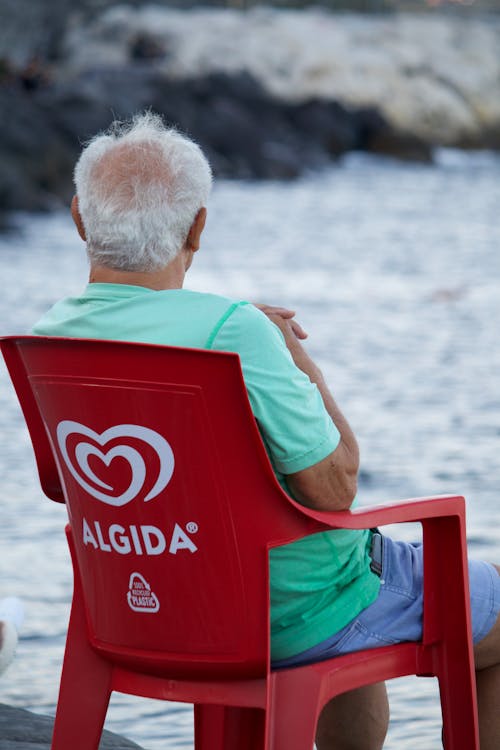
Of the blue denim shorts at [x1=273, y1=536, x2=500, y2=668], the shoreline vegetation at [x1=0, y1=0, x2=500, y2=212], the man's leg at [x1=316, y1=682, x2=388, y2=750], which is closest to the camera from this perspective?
the blue denim shorts at [x1=273, y1=536, x2=500, y2=668]

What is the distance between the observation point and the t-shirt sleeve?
A: 2340 mm

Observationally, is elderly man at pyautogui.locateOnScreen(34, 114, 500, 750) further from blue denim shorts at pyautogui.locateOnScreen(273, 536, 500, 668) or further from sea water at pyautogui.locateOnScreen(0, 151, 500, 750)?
sea water at pyautogui.locateOnScreen(0, 151, 500, 750)

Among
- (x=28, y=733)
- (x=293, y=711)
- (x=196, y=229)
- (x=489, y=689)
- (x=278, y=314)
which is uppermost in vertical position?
(x=196, y=229)

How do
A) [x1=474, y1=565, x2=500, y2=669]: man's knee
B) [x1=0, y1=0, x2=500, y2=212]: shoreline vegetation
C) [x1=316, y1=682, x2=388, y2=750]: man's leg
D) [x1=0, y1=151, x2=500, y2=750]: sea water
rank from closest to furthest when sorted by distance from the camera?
[x1=474, y1=565, x2=500, y2=669]: man's knee < [x1=316, y1=682, x2=388, y2=750]: man's leg < [x1=0, y1=151, x2=500, y2=750]: sea water < [x1=0, y1=0, x2=500, y2=212]: shoreline vegetation

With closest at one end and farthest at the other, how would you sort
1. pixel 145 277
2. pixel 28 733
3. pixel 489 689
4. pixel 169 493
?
pixel 169 493 < pixel 145 277 < pixel 489 689 < pixel 28 733

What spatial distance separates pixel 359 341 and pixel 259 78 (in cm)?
2822

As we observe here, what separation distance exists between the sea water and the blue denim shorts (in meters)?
0.95

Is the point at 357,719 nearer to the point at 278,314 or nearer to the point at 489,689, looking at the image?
the point at 489,689

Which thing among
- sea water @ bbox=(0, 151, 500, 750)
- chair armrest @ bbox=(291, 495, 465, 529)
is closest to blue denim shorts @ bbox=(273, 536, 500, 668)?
chair armrest @ bbox=(291, 495, 465, 529)

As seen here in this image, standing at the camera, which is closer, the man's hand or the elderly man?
the elderly man

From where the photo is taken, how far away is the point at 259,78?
36875mm

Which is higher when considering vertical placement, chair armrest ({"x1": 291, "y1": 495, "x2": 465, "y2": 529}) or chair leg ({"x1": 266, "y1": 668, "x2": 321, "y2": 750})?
chair armrest ({"x1": 291, "y1": 495, "x2": 465, "y2": 529})

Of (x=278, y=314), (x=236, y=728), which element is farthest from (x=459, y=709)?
(x=278, y=314)

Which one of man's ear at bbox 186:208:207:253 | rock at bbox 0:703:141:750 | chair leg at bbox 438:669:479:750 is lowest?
rock at bbox 0:703:141:750
